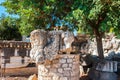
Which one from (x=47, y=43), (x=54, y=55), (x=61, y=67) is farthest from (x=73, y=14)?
(x=61, y=67)

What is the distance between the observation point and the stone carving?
8445 mm

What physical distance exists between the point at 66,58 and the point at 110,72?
235cm

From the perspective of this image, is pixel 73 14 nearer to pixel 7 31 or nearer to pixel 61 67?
pixel 61 67

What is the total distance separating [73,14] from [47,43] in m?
1.40

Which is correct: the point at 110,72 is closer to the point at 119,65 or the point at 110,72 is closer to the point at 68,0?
the point at 119,65

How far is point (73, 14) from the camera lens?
8.88 m

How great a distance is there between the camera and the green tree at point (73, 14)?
8711 mm

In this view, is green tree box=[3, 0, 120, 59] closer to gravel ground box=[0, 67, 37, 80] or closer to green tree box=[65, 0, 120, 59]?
green tree box=[65, 0, 120, 59]

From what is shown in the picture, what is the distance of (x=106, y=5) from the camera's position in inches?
348

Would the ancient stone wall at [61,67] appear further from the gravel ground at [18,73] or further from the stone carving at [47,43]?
the gravel ground at [18,73]

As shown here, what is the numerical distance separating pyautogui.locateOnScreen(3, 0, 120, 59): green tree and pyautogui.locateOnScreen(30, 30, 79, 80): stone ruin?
0.98 meters

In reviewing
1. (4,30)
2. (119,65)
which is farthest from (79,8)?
(4,30)

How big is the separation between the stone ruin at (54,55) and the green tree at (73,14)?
3.20 ft

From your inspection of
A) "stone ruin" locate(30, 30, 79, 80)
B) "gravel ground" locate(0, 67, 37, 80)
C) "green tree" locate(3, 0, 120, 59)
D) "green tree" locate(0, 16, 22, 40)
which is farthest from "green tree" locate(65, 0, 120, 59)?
"green tree" locate(0, 16, 22, 40)
